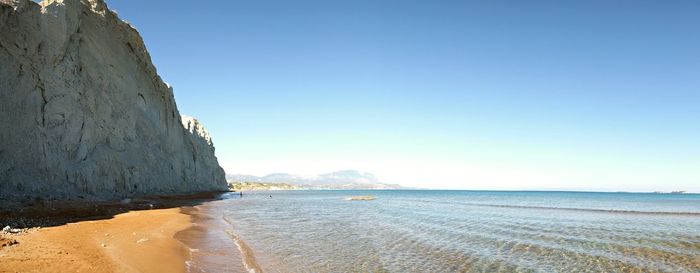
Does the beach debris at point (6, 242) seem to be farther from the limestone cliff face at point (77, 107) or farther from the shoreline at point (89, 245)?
the limestone cliff face at point (77, 107)

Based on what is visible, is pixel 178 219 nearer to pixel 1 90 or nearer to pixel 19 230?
pixel 19 230

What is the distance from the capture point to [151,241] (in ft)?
52.4

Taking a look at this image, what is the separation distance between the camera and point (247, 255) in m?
15.2

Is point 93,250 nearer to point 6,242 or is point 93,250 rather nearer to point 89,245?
point 89,245

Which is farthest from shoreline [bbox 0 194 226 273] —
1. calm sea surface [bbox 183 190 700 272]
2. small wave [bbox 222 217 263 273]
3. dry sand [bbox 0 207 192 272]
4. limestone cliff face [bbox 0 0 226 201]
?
limestone cliff face [bbox 0 0 226 201]

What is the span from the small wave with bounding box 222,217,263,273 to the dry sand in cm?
197

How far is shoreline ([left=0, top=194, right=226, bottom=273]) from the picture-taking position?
34.6 feet

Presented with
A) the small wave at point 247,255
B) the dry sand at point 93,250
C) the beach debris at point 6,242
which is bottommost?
the small wave at point 247,255

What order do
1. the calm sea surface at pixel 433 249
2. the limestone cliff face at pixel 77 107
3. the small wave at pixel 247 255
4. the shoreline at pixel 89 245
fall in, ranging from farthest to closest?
the limestone cliff face at pixel 77 107
the calm sea surface at pixel 433 249
the small wave at pixel 247 255
the shoreline at pixel 89 245

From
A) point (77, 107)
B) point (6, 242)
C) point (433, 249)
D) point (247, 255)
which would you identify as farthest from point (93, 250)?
point (77, 107)

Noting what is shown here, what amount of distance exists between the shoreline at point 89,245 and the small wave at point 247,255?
6.29ft

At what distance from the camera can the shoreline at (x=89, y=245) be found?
1054cm

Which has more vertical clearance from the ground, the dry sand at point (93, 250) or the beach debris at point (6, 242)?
the beach debris at point (6, 242)

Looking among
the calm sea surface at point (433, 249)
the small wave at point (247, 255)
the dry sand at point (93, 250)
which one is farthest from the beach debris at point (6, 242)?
the small wave at point (247, 255)
